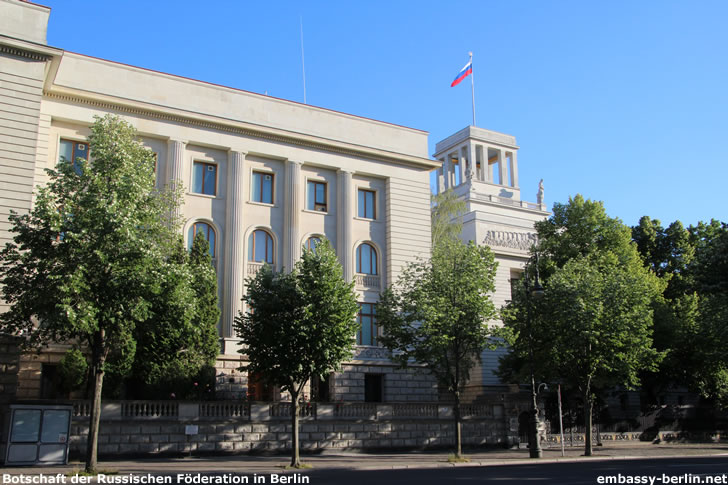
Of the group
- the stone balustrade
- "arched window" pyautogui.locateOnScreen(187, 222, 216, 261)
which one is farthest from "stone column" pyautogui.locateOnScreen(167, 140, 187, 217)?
the stone balustrade

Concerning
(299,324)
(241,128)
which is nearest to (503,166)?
(241,128)

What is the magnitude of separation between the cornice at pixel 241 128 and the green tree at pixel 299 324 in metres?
14.5

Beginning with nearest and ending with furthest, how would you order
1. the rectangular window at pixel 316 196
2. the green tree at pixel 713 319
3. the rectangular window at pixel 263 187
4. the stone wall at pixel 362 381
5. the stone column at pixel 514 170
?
the stone wall at pixel 362 381
the green tree at pixel 713 319
the rectangular window at pixel 263 187
the rectangular window at pixel 316 196
the stone column at pixel 514 170

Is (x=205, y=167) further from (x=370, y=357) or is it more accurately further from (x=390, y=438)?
(x=390, y=438)

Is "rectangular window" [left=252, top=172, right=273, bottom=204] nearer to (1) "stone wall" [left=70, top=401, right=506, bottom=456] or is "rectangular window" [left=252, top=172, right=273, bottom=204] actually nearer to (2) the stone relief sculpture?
(1) "stone wall" [left=70, top=401, right=506, bottom=456]

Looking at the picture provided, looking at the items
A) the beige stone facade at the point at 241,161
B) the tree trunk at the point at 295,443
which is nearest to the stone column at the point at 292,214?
the beige stone facade at the point at 241,161

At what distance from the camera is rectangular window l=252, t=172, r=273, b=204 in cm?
4088

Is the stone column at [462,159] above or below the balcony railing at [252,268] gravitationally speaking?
above

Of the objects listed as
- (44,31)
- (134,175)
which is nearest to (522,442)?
(134,175)

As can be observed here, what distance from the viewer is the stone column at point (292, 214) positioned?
40.1 m

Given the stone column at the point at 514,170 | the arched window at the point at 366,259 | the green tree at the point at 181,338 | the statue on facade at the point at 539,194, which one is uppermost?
the stone column at the point at 514,170

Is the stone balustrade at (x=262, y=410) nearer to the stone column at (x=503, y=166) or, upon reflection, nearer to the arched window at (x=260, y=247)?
the arched window at (x=260, y=247)

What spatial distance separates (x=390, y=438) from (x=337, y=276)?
35.1ft

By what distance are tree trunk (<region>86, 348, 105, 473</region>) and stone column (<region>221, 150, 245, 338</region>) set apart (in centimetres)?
1424
